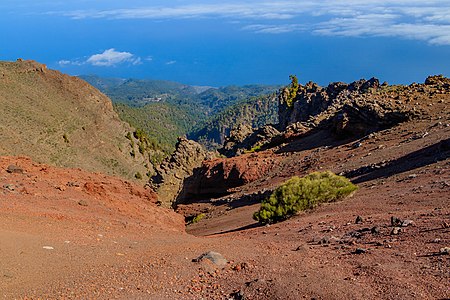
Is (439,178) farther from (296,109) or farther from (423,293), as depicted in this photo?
(296,109)

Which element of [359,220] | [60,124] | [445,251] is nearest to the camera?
[445,251]

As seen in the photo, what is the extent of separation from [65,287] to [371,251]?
21.7 feet

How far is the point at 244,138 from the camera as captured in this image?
6341cm

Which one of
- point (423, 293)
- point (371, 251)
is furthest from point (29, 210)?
point (423, 293)

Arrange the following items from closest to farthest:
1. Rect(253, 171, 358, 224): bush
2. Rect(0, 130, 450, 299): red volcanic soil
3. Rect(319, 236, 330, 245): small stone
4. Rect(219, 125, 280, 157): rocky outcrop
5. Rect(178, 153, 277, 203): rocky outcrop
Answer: Rect(0, 130, 450, 299): red volcanic soil
Rect(319, 236, 330, 245): small stone
Rect(253, 171, 358, 224): bush
Rect(178, 153, 277, 203): rocky outcrop
Rect(219, 125, 280, 157): rocky outcrop

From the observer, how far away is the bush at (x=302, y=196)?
59.3 ft

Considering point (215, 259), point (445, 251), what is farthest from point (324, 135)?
point (445, 251)

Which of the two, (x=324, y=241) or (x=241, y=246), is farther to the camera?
(x=241, y=246)

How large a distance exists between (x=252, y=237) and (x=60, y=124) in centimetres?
6646

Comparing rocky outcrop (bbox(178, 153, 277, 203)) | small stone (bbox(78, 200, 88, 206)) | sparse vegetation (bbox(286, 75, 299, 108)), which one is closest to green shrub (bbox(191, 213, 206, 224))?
rocky outcrop (bbox(178, 153, 277, 203))

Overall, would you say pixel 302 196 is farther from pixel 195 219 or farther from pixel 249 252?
pixel 195 219

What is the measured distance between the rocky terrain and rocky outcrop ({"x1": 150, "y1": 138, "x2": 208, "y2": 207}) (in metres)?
10.6

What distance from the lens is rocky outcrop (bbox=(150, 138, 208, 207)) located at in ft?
133

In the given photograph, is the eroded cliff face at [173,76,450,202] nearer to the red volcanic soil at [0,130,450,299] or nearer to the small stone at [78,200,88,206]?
the red volcanic soil at [0,130,450,299]
